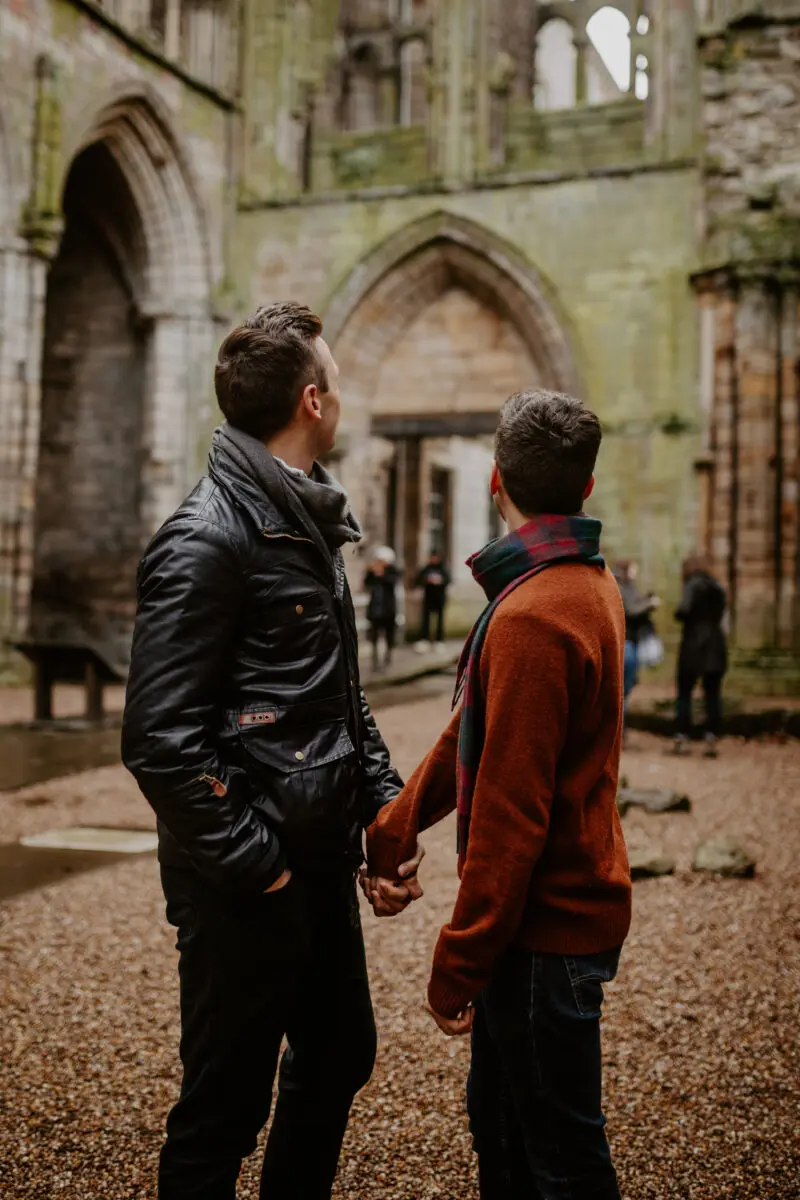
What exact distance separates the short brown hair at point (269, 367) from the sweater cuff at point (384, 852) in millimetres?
673

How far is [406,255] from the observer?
13797 millimetres

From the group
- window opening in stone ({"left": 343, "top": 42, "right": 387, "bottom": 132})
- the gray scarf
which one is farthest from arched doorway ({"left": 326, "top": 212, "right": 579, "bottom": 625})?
the gray scarf

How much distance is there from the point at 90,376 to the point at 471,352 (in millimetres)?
4803

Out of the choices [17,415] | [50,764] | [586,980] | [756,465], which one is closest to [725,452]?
Answer: [756,465]

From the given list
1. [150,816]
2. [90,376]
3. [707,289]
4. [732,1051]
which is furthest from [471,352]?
[732,1051]

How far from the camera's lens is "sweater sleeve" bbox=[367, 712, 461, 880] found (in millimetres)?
1835

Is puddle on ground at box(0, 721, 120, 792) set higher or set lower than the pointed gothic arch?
lower

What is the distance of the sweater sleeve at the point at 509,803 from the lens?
5.23 ft

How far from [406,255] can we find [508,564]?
1275 centimetres

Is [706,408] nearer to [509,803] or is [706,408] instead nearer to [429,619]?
[429,619]

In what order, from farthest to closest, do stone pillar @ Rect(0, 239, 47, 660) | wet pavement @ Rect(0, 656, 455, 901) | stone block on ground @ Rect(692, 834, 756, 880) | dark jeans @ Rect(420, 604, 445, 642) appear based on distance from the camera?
dark jeans @ Rect(420, 604, 445, 642) < stone pillar @ Rect(0, 239, 47, 660) < stone block on ground @ Rect(692, 834, 756, 880) < wet pavement @ Rect(0, 656, 455, 901)

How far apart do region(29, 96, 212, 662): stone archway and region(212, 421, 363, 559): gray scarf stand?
39.1 ft

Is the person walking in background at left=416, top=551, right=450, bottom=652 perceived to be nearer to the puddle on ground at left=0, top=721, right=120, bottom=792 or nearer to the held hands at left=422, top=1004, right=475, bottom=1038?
the puddle on ground at left=0, top=721, right=120, bottom=792

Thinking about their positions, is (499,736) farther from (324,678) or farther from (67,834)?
(67,834)
